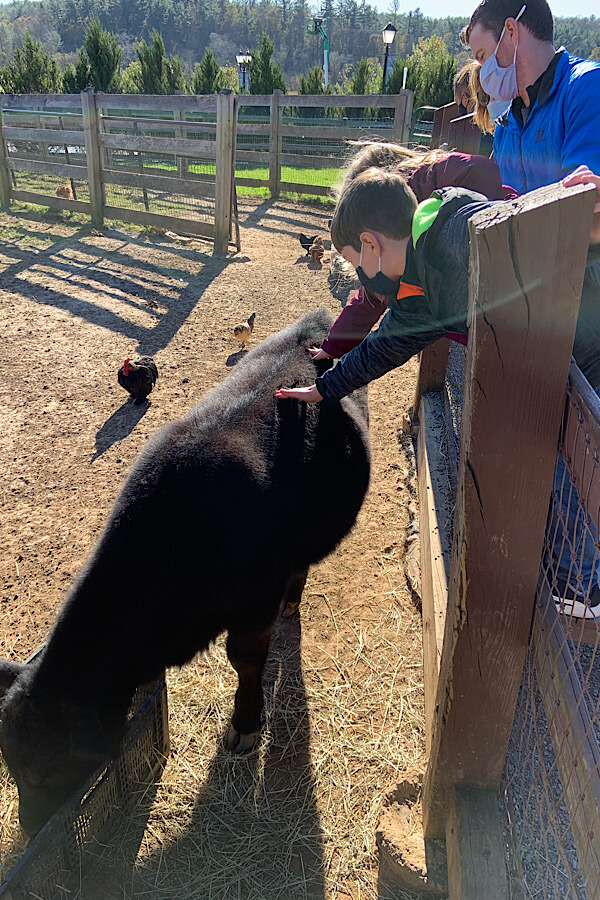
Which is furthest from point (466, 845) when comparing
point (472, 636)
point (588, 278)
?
point (588, 278)

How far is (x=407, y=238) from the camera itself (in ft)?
6.57

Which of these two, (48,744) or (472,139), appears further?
(472,139)

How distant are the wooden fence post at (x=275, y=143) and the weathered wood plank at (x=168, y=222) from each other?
4.47 m

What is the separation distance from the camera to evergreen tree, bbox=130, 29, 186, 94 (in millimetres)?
25547

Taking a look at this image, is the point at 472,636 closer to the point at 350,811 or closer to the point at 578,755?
the point at 578,755

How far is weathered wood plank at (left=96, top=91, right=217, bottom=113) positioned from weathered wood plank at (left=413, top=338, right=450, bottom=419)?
7.10m

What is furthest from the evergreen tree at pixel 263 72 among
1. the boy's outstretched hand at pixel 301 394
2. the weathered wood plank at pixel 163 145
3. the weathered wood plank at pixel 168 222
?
the boy's outstretched hand at pixel 301 394

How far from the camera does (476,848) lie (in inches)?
62.5

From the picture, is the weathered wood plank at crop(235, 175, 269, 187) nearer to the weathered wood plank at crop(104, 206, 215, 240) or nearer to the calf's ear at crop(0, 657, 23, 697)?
the weathered wood plank at crop(104, 206, 215, 240)

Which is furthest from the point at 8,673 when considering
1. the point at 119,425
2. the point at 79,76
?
the point at 79,76

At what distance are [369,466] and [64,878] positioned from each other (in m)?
2.14

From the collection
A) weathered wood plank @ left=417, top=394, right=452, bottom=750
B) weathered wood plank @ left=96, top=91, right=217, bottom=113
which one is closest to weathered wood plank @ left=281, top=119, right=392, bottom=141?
weathered wood plank @ left=96, top=91, right=217, bottom=113

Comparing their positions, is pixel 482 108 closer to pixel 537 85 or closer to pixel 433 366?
pixel 537 85

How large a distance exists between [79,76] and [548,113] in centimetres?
2810
